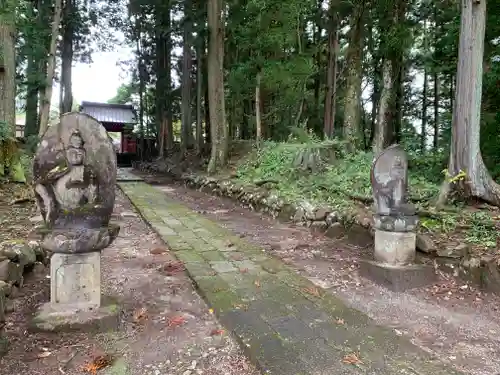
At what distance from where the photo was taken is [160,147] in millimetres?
20266

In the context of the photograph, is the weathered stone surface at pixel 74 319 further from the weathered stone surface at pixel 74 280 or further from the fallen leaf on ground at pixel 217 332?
the fallen leaf on ground at pixel 217 332

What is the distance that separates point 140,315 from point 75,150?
1366mm

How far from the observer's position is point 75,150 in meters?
2.69

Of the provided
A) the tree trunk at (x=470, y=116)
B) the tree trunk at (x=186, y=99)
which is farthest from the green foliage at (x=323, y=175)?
the tree trunk at (x=186, y=99)

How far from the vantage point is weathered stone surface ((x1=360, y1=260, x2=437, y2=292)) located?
382cm

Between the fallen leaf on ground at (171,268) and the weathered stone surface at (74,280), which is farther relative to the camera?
the fallen leaf on ground at (171,268)

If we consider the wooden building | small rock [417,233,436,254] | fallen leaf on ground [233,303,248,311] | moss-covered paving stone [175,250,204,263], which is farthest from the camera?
the wooden building

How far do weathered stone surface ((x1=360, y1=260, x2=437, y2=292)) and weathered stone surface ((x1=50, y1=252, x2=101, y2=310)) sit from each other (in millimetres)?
2746

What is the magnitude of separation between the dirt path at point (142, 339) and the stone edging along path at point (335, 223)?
2.50 metres

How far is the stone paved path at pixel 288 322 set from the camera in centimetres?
231

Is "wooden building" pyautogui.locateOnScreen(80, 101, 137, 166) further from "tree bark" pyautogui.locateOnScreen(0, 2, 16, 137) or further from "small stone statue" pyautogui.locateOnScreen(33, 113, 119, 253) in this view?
"small stone statue" pyautogui.locateOnScreen(33, 113, 119, 253)

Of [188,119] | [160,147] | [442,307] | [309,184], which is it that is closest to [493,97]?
[309,184]

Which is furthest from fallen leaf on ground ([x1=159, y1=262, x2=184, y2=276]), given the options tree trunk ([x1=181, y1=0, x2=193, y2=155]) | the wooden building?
the wooden building

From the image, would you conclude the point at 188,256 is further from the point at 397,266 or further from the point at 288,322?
the point at 397,266
